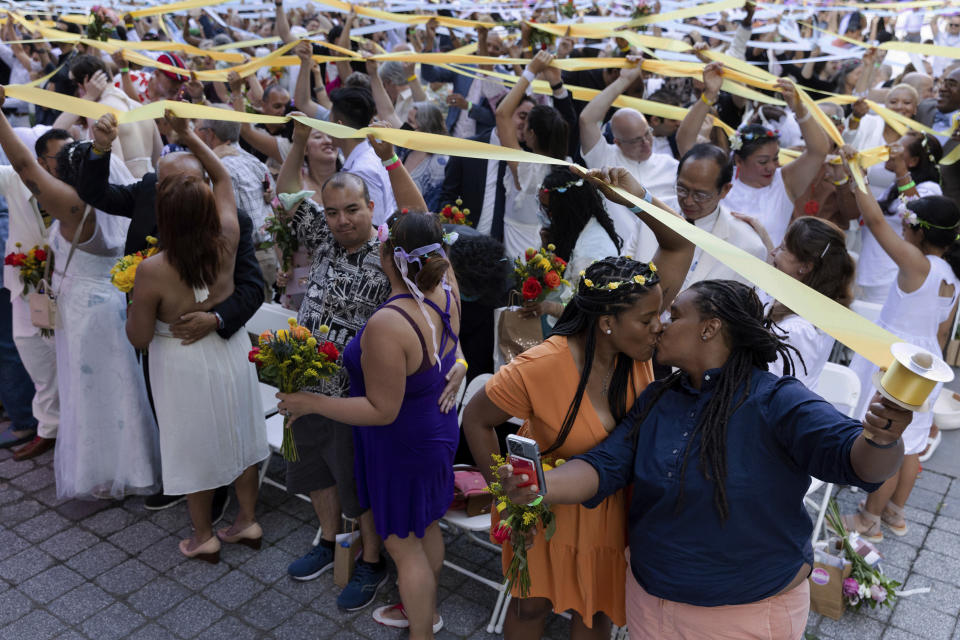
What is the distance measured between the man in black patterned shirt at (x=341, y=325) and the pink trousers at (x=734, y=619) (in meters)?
1.90

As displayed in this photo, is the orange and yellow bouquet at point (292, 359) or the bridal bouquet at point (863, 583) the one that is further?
the bridal bouquet at point (863, 583)

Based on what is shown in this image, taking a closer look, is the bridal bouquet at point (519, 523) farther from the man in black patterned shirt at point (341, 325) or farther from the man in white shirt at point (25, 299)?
the man in white shirt at point (25, 299)

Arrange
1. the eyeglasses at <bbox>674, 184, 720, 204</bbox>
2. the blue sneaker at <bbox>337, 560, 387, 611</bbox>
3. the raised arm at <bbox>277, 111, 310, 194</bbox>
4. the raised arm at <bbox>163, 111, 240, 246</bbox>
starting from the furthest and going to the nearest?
the raised arm at <bbox>277, 111, 310, 194</bbox> < the eyeglasses at <bbox>674, 184, 720, 204</bbox> < the raised arm at <bbox>163, 111, 240, 246</bbox> < the blue sneaker at <bbox>337, 560, 387, 611</bbox>

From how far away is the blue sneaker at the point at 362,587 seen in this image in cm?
379

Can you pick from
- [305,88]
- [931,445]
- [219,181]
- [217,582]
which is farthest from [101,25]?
[931,445]

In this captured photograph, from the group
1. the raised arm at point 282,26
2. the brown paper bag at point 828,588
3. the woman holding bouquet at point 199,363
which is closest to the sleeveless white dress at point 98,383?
the woman holding bouquet at point 199,363

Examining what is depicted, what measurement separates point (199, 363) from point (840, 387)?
372cm

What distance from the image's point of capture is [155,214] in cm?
418

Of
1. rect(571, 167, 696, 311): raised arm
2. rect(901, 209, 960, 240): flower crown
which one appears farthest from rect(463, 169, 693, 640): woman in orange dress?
rect(901, 209, 960, 240): flower crown

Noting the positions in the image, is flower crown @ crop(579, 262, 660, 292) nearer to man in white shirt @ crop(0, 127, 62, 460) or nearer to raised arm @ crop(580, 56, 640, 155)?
raised arm @ crop(580, 56, 640, 155)

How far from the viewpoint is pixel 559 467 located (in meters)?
2.41

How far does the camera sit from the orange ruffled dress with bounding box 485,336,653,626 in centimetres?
261

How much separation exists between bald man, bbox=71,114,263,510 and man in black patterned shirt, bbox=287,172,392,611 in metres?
0.41

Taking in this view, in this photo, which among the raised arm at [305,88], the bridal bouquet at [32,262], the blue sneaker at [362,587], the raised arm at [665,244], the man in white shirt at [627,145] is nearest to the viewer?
the raised arm at [665,244]
